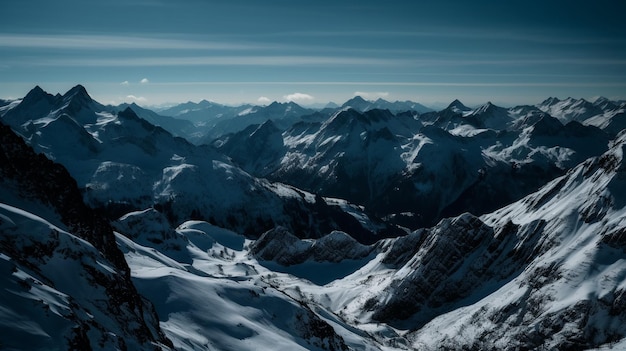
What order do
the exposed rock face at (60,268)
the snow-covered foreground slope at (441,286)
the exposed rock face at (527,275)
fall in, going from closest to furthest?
the exposed rock face at (60,268)
the snow-covered foreground slope at (441,286)
the exposed rock face at (527,275)

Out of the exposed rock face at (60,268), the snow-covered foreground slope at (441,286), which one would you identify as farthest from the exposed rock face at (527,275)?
the exposed rock face at (60,268)

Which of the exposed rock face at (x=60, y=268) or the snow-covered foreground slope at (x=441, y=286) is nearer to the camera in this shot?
the exposed rock face at (x=60, y=268)

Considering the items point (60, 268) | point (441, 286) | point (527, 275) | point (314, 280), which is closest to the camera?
point (60, 268)

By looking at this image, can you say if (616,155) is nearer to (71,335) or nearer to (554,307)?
(554,307)

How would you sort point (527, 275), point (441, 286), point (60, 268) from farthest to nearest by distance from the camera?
point (441, 286) → point (527, 275) → point (60, 268)

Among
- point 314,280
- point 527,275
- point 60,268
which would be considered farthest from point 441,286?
point 60,268

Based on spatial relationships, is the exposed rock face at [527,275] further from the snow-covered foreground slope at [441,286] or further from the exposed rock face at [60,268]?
the exposed rock face at [60,268]

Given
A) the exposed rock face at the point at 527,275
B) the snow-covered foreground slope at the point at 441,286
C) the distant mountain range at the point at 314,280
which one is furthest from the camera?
the exposed rock face at the point at 527,275

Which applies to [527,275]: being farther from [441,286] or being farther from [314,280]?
[314,280]
